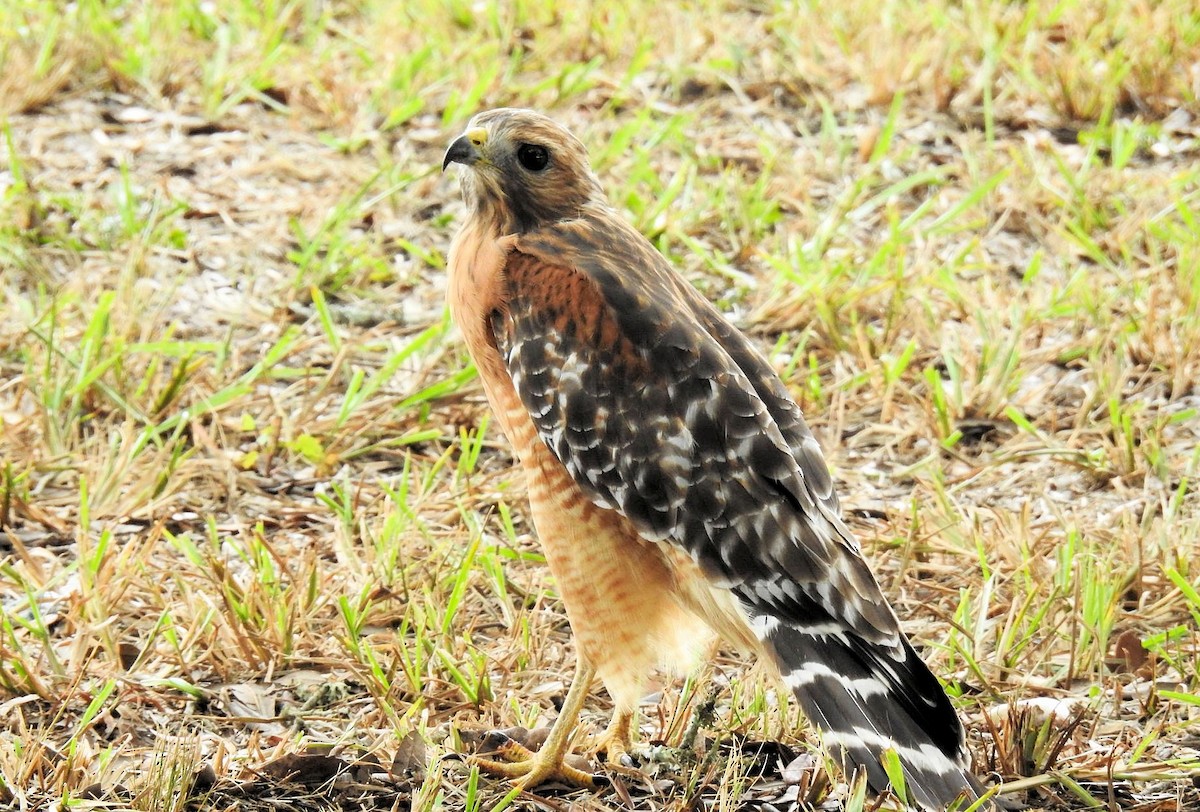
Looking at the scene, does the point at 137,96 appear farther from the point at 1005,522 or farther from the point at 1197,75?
the point at 1197,75

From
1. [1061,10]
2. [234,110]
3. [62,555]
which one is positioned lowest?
[62,555]

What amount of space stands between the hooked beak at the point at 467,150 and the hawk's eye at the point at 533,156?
0.35ft

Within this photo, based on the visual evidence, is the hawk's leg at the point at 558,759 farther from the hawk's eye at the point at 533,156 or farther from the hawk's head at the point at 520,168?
the hawk's eye at the point at 533,156

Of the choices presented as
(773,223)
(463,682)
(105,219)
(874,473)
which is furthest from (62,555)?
(773,223)

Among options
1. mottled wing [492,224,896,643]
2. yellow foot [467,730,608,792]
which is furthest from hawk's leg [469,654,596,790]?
mottled wing [492,224,896,643]

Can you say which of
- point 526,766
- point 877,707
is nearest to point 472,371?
point 526,766

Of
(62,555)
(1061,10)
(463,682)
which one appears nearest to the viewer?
(463,682)

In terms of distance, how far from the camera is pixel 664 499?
12.4 feet

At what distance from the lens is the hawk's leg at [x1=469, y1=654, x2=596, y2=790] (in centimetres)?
384

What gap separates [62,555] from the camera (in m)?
4.86

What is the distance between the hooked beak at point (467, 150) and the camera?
420 cm

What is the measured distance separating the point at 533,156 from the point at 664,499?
109cm

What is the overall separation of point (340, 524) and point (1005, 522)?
2146 millimetres

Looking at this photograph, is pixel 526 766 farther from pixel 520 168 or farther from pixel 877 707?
pixel 520 168
